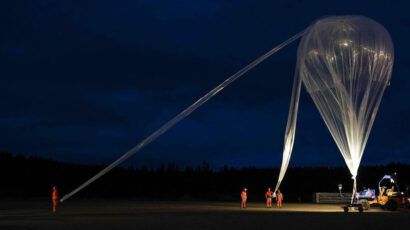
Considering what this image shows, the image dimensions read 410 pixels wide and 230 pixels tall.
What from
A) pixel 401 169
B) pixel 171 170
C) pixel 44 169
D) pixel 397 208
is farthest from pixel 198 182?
pixel 397 208

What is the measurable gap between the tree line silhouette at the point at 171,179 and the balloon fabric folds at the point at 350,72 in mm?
47175

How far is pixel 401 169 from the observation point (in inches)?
3533

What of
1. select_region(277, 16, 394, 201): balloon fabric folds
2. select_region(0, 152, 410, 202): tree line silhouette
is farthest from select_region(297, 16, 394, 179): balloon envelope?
select_region(0, 152, 410, 202): tree line silhouette

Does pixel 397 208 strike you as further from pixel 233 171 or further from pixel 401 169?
pixel 233 171

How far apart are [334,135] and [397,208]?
34.0ft

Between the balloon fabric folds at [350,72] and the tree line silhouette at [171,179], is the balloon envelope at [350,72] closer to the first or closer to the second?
→ the balloon fabric folds at [350,72]

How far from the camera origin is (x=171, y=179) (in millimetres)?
91312

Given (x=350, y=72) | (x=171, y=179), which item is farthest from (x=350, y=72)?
(x=171, y=179)

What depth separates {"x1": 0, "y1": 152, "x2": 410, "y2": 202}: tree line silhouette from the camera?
268ft

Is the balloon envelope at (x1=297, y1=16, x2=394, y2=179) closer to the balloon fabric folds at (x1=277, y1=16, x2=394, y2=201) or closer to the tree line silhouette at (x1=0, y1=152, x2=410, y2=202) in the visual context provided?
the balloon fabric folds at (x1=277, y1=16, x2=394, y2=201)

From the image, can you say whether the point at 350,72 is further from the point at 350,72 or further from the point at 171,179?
the point at 171,179

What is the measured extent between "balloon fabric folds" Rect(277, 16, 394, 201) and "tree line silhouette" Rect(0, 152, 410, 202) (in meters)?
47.2

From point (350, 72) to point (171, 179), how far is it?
2452 inches

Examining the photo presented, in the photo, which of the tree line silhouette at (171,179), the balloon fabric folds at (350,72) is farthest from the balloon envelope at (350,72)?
the tree line silhouette at (171,179)
